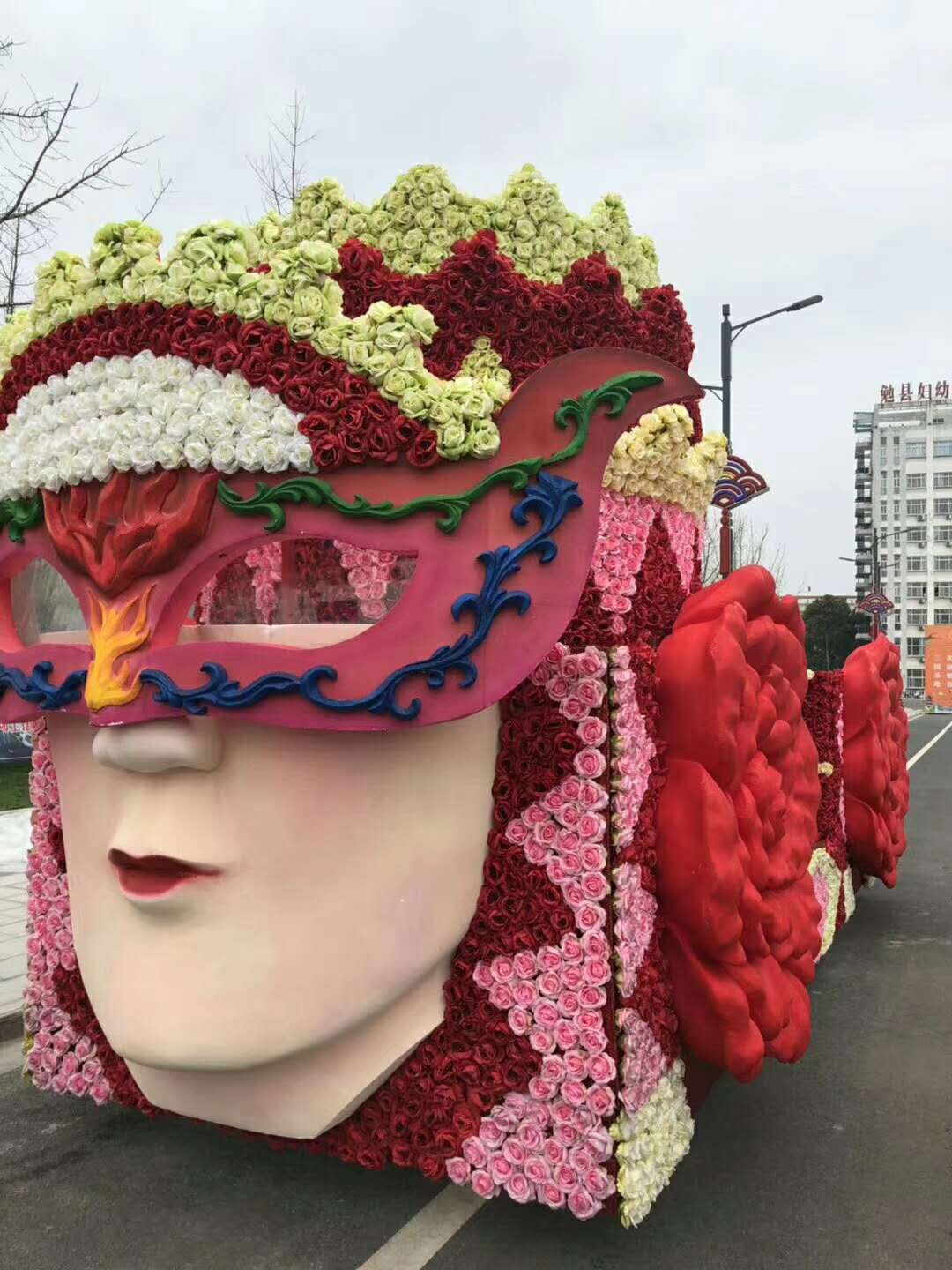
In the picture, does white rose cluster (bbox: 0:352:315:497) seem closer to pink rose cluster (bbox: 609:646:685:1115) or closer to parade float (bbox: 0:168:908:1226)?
parade float (bbox: 0:168:908:1226)

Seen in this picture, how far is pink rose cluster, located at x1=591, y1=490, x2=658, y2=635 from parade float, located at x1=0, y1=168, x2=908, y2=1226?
0.01 metres

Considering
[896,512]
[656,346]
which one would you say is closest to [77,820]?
[656,346]

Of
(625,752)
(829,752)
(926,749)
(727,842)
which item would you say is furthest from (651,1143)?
(926,749)

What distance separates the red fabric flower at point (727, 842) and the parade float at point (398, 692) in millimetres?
14

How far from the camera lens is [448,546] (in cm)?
289

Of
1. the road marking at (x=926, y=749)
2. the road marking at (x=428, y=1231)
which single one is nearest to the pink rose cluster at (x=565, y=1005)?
the road marking at (x=428, y=1231)

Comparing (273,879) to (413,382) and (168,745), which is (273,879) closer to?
(168,745)

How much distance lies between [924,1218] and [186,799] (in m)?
2.79

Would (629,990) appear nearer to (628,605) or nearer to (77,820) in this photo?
(628,605)

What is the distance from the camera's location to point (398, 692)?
2.85 m

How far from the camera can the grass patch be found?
450 inches

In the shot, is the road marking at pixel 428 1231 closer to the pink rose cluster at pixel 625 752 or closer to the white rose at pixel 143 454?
the pink rose cluster at pixel 625 752

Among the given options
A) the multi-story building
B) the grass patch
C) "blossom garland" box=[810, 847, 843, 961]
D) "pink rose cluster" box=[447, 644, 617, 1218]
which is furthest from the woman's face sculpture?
the multi-story building

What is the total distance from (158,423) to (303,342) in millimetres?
464
